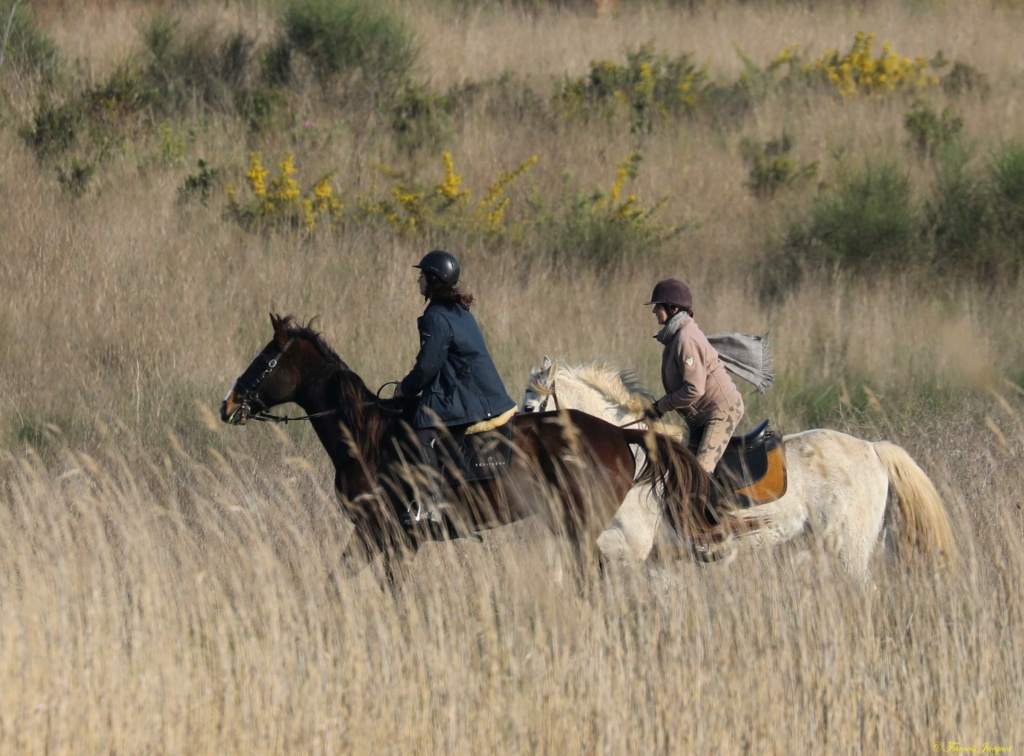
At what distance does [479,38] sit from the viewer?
870 inches

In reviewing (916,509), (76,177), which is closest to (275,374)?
(916,509)

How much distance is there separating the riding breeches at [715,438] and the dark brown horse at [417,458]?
41cm

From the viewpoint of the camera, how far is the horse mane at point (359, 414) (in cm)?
685

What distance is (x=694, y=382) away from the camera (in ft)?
22.6

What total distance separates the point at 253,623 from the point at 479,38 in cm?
1778

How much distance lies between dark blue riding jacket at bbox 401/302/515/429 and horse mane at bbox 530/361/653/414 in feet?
2.33

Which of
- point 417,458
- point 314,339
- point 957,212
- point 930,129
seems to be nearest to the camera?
point 417,458

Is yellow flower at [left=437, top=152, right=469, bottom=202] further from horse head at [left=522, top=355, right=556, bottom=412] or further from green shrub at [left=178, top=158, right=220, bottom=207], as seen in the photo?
horse head at [left=522, top=355, right=556, bottom=412]

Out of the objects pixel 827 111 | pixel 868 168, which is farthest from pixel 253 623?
pixel 827 111

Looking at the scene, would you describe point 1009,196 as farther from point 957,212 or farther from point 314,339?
point 314,339

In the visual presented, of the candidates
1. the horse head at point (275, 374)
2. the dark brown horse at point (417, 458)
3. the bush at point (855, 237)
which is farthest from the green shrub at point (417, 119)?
the dark brown horse at point (417, 458)

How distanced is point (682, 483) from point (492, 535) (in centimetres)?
133

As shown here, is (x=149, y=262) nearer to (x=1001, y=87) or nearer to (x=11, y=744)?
(x=11, y=744)

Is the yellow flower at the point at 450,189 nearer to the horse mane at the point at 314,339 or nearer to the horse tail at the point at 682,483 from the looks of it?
the horse mane at the point at 314,339
